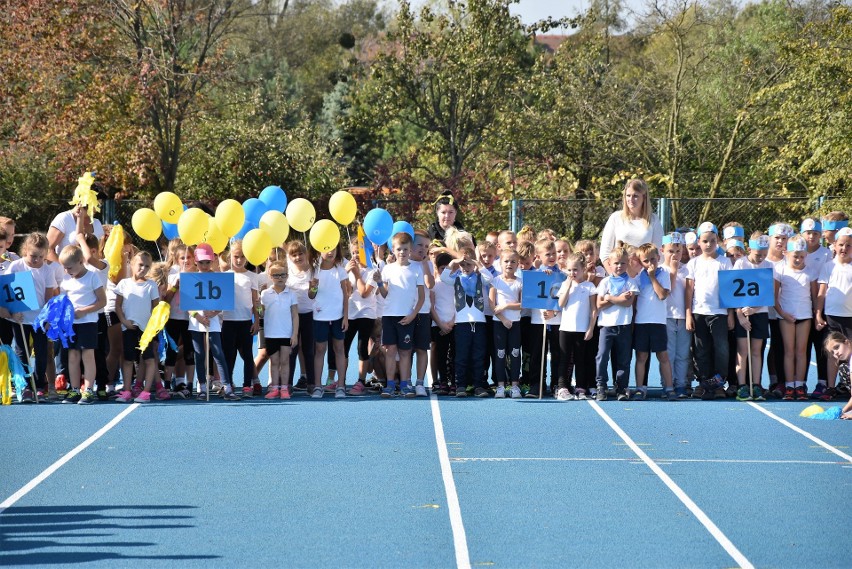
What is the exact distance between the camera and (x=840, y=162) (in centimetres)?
1891

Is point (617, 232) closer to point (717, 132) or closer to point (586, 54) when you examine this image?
point (717, 132)

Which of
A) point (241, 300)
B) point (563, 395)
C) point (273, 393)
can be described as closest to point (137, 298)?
point (241, 300)

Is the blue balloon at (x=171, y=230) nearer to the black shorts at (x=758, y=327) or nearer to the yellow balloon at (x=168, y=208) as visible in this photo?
the yellow balloon at (x=168, y=208)

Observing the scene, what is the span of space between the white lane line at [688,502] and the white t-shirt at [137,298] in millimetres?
4641

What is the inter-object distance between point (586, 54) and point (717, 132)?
375 cm

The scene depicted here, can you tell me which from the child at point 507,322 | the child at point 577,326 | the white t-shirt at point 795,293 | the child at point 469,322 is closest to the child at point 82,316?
the child at point 469,322

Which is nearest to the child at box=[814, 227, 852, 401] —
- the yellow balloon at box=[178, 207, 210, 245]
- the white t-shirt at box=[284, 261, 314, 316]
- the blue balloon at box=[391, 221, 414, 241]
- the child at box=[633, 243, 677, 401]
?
the child at box=[633, 243, 677, 401]

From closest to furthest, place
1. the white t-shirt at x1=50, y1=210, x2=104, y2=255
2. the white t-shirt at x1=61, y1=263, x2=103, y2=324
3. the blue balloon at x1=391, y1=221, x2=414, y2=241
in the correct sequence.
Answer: the white t-shirt at x1=61, y1=263, x2=103, y2=324 < the white t-shirt at x1=50, y1=210, x2=104, y2=255 < the blue balloon at x1=391, y1=221, x2=414, y2=241

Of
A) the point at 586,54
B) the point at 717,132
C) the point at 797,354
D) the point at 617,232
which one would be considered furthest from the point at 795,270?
the point at 586,54

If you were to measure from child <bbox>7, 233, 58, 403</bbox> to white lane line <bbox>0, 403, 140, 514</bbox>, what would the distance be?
1.26 meters

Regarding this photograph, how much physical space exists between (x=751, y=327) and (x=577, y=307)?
1854mm

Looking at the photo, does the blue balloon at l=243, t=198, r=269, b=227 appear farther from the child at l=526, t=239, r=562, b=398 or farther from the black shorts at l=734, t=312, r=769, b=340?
the black shorts at l=734, t=312, r=769, b=340

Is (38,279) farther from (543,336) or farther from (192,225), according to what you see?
(543,336)

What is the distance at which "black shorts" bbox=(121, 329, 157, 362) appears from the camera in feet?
38.9
